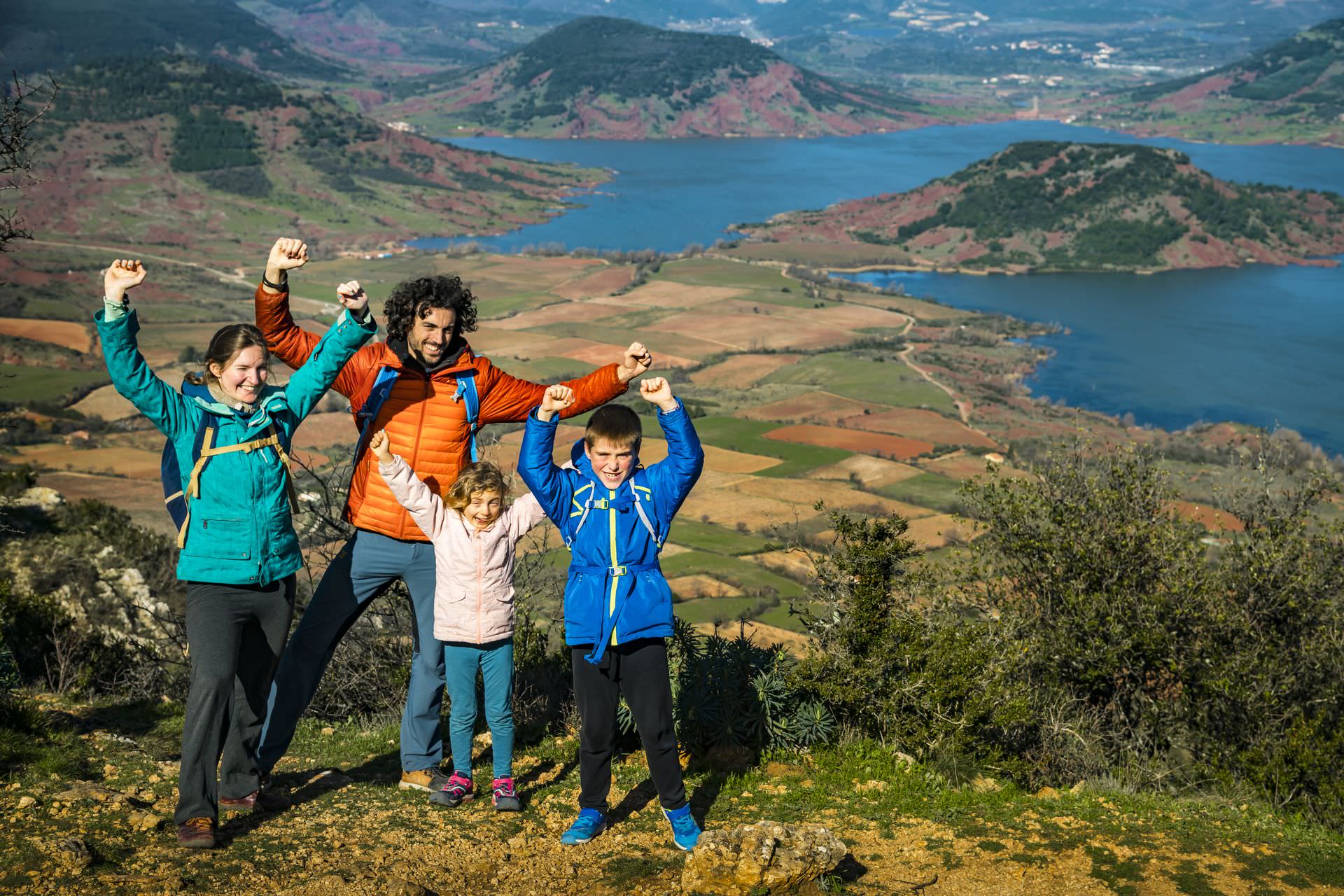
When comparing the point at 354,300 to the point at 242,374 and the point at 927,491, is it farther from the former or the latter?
the point at 927,491

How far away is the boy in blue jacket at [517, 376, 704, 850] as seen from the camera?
5.12 m

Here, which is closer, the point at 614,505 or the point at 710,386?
the point at 614,505

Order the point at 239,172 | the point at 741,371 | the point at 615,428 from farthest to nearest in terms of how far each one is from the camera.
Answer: the point at 239,172, the point at 741,371, the point at 615,428

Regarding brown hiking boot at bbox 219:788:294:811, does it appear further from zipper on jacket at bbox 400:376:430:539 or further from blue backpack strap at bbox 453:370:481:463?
blue backpack strap at bbox 453:370:481:463

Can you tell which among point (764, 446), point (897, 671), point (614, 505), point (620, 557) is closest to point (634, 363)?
point (614, 505)

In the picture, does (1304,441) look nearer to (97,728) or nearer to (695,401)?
(695,401)

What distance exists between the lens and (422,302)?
548cm

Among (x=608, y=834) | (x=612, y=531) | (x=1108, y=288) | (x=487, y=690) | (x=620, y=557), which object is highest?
(x=612, y=531)

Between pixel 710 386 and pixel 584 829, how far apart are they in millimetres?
55195

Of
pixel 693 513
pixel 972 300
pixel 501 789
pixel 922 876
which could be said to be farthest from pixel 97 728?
pixel 972 300

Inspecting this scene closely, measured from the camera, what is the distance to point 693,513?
120 ft

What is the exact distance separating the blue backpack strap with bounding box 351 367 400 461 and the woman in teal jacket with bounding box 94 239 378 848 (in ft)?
0.94

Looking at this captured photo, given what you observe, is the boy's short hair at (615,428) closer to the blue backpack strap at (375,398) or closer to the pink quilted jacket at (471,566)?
the pink quilted jacket at (471,566)

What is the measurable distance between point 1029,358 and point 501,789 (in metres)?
70.9
